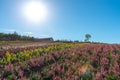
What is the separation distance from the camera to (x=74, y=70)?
856cm

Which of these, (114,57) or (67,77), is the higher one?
(114,57)

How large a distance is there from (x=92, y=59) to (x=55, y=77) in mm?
2748

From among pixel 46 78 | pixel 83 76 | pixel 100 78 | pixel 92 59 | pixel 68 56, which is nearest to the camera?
pixel 100 78

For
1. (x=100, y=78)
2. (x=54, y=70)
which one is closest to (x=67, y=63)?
(x=54, y=70)

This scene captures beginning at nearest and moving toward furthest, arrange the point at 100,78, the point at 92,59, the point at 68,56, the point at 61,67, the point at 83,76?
the point at 100,78, the point at 83,76, the point at 61,67, the point at 92,59, the point at 68,56

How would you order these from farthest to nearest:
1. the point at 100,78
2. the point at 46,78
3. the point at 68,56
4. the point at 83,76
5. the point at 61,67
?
the point at 68,56 < the point at 61,67 < the point at 46,78 < the point at 83,76 < the point at 100,78

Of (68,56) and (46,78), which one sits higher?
(68,56)

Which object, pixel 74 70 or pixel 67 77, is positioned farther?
pixel 74 70

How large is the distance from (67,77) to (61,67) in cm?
140

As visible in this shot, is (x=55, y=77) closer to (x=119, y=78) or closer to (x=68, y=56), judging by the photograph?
(x=119, y=78)

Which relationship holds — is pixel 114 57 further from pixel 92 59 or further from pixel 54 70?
pixel 54 70

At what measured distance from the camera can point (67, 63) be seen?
30.7 ft

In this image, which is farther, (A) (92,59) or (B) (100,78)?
(A) (92,59)

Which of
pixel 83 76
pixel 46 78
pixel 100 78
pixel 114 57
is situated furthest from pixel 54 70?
pixel 114 57
